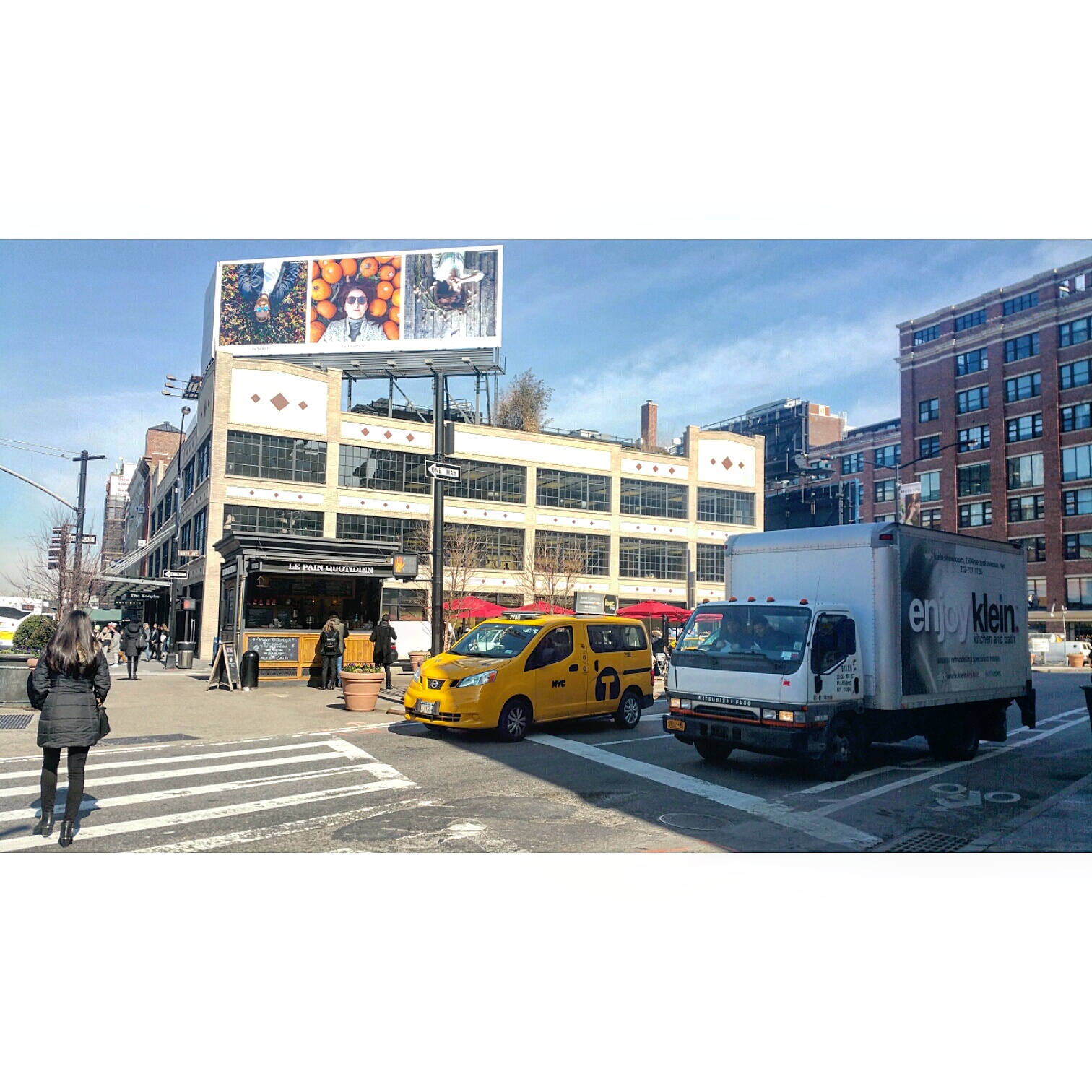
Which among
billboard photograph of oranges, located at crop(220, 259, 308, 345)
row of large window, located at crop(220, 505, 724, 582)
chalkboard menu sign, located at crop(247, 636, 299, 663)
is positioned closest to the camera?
chalkboard menu sign, located at crop(247, 636, 299, 663)

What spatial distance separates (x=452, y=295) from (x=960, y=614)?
1544 inches

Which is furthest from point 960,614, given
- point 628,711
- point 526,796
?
point 526,796

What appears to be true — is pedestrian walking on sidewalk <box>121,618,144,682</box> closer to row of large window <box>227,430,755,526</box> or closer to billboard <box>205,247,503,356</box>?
row of large window <box>227,430,755,526</box>

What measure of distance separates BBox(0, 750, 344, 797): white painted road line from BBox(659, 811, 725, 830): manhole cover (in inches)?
191

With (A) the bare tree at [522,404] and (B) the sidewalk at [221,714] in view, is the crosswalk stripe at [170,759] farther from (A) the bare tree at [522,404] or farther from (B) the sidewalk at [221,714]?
(A) the bare tree at [522,404]

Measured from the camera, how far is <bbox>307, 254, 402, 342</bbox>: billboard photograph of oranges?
45500 mm

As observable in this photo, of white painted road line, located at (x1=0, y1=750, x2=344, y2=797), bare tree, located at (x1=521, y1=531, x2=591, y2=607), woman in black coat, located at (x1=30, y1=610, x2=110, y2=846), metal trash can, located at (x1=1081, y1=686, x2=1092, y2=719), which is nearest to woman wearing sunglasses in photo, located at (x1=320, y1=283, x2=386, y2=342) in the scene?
bare tree, located at (x1=521, y1=531, x2=591, y2=607)

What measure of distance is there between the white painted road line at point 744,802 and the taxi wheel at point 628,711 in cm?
235

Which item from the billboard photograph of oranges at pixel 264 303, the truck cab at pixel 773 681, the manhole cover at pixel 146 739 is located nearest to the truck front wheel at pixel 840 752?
the truck cab at pixel 773 681

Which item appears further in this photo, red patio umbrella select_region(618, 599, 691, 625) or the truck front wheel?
red patio umbrella select_region(618, 599, 691, 625)

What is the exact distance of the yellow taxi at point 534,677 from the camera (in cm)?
1269

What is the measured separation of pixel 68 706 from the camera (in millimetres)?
7289

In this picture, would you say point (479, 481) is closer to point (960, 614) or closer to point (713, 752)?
point (713, 752)
